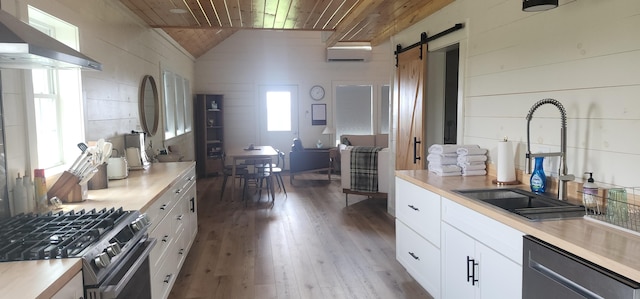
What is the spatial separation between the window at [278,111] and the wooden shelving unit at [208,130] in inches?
41.0

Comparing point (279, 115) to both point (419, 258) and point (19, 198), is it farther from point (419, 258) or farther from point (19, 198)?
point (19, 198)

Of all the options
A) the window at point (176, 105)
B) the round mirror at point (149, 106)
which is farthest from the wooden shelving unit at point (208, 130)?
Result: the round mirror at point (149, 106)

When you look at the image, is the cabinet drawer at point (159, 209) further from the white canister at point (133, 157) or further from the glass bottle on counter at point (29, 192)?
the white canister at point (133, 157)

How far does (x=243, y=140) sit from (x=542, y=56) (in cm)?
736

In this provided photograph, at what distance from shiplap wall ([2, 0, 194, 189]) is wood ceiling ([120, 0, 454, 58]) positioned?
1.06ft

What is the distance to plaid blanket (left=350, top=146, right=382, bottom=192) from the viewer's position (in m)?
5.69

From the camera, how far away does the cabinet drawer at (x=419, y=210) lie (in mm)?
2781

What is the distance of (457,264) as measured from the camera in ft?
8.19

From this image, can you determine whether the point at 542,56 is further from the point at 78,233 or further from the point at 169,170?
the point at 169,170

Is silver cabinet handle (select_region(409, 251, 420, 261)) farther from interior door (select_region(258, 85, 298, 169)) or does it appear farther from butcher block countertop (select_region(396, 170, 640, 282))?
interior door (select_region(258, 85, 298, 169))

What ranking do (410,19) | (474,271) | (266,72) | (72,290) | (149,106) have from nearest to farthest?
(72,290) → (474,271) → (410,19) → (149,106) → (266,72)

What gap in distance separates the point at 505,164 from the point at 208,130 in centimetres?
720

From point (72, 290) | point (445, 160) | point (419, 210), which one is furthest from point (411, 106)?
point (72, 290)

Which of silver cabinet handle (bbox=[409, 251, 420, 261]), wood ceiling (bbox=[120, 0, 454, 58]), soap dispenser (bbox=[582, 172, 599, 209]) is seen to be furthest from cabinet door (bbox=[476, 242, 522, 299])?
wood ceiling (bbox=[120, 0, 454, 58])
